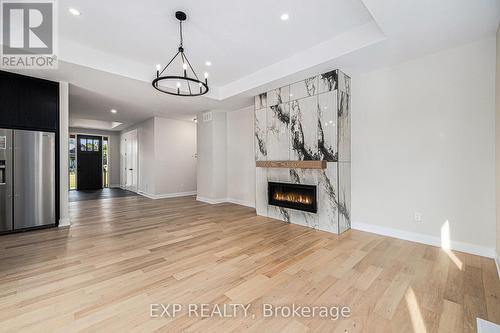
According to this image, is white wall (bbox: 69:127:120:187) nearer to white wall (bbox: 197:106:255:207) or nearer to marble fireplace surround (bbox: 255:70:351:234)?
white wall (bbox: 197:106:255:207)

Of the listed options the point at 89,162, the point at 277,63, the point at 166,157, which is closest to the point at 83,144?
the point at 89,162

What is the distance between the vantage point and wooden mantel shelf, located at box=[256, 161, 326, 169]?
3822mm

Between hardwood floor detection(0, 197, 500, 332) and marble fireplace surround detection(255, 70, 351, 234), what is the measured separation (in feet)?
1.78

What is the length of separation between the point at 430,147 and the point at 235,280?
11.0ft

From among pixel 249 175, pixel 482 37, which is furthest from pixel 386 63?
pixel 249 175

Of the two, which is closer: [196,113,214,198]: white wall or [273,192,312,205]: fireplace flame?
[273,192,312,205]: fireplace flame

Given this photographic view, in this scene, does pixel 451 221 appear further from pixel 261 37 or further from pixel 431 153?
pixel 261 37

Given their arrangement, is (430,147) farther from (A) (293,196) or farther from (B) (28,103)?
(B) (28,103)

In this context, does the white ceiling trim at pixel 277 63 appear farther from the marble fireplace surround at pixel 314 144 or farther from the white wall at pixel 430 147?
the white wall at pixel 430 147

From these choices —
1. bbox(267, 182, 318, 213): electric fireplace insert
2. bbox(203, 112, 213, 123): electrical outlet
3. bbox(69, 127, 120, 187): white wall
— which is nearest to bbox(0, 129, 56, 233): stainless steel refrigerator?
bbox(203, 112, 213, 123): electrical outlet

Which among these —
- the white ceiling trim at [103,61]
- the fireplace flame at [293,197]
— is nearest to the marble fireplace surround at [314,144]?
the fireplace flame at [293,197]

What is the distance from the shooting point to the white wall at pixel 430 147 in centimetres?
287

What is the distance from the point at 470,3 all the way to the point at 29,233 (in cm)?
692

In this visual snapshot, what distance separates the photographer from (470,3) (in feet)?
7.42
